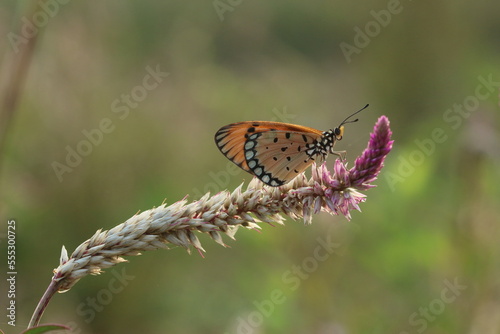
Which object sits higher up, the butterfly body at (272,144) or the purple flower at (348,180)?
the butterfly body at (272,144)

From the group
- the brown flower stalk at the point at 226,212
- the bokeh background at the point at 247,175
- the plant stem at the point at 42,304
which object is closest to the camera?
the plant stem at the point at 42,304

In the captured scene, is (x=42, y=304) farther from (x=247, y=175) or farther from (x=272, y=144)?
(x=247, y=175)

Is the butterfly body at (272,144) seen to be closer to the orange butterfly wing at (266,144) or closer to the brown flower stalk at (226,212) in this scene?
the orange butterfly wing at (266,144)

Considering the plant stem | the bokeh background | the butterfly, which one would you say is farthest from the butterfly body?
the plant stem

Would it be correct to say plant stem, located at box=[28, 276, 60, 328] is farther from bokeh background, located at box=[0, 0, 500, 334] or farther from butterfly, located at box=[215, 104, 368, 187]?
butterfly, located at box=[215, 104, 368, 187]

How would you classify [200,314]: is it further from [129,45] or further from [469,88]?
[469,88]

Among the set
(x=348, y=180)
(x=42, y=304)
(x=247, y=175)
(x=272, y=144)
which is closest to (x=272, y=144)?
(x=272, y=144)

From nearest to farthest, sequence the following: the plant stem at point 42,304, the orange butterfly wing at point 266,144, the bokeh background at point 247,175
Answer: the plant stem at point 42,304
the orange butterfly wing at point 266,144
the bokeh background at point 247,175

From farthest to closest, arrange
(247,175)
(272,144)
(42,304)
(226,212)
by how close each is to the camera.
Answer: (247,175), (272,144), (226,212), (42,304)

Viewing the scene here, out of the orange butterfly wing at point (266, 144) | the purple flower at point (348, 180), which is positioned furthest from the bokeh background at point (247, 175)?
the purple flower at point (348, 180)
